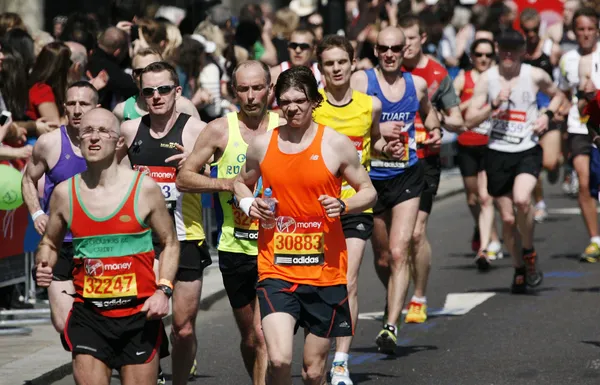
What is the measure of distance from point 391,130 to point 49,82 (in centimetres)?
318

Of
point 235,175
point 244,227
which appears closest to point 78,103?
point 235,175

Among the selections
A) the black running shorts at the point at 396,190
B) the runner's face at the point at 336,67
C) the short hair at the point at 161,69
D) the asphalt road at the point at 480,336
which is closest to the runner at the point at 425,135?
the asphalt road at the point at 480,336

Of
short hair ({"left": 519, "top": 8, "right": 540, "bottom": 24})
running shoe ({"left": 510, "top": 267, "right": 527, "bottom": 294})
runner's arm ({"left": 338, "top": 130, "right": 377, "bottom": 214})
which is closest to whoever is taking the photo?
runner's arm ({"left": 338, "top": 130, "right": 377, "bottom": 214})

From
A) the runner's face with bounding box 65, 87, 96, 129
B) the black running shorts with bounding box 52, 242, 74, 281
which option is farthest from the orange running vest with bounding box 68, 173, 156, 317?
the runner's face with bounding box 65, 87, 96, 129

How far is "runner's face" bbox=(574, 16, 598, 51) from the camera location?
14.9m

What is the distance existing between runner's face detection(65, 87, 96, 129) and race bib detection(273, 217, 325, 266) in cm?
185

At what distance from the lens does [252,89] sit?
838cm

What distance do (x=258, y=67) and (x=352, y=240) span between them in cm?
159

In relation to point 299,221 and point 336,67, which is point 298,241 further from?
point 336,67

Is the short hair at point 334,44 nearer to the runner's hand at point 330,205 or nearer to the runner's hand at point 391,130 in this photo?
the runner's hand at point 391,130

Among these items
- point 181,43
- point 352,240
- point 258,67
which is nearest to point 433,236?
point 181,43

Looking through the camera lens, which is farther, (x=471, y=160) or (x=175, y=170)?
(x=471, y=160)

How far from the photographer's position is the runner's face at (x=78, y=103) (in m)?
8.88

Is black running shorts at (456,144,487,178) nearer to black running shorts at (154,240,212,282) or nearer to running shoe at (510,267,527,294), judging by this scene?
running shoe at (510,267,527,294)
